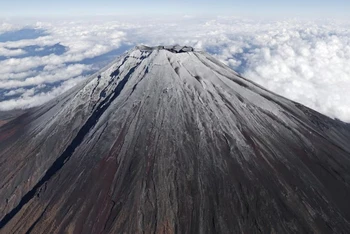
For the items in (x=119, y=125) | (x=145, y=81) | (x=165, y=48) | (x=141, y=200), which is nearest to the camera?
(x=141, y=200)

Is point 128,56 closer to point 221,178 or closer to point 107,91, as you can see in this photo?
point 107,91

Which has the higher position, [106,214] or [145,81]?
[145,81]

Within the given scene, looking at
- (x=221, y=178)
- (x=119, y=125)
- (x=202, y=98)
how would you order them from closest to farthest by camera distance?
1. (x=221, y=178)
2. (x=119, y=125)
3. (x=202, y=98)

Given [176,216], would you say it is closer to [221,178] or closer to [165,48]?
[221,178]

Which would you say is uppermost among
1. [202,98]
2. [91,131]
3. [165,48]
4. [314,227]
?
[165,48]

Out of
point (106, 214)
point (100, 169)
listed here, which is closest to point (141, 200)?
point (106, 214)

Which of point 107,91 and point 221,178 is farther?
point 107,91

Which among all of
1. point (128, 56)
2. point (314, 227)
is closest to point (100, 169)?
Answer: point (314, 227)
